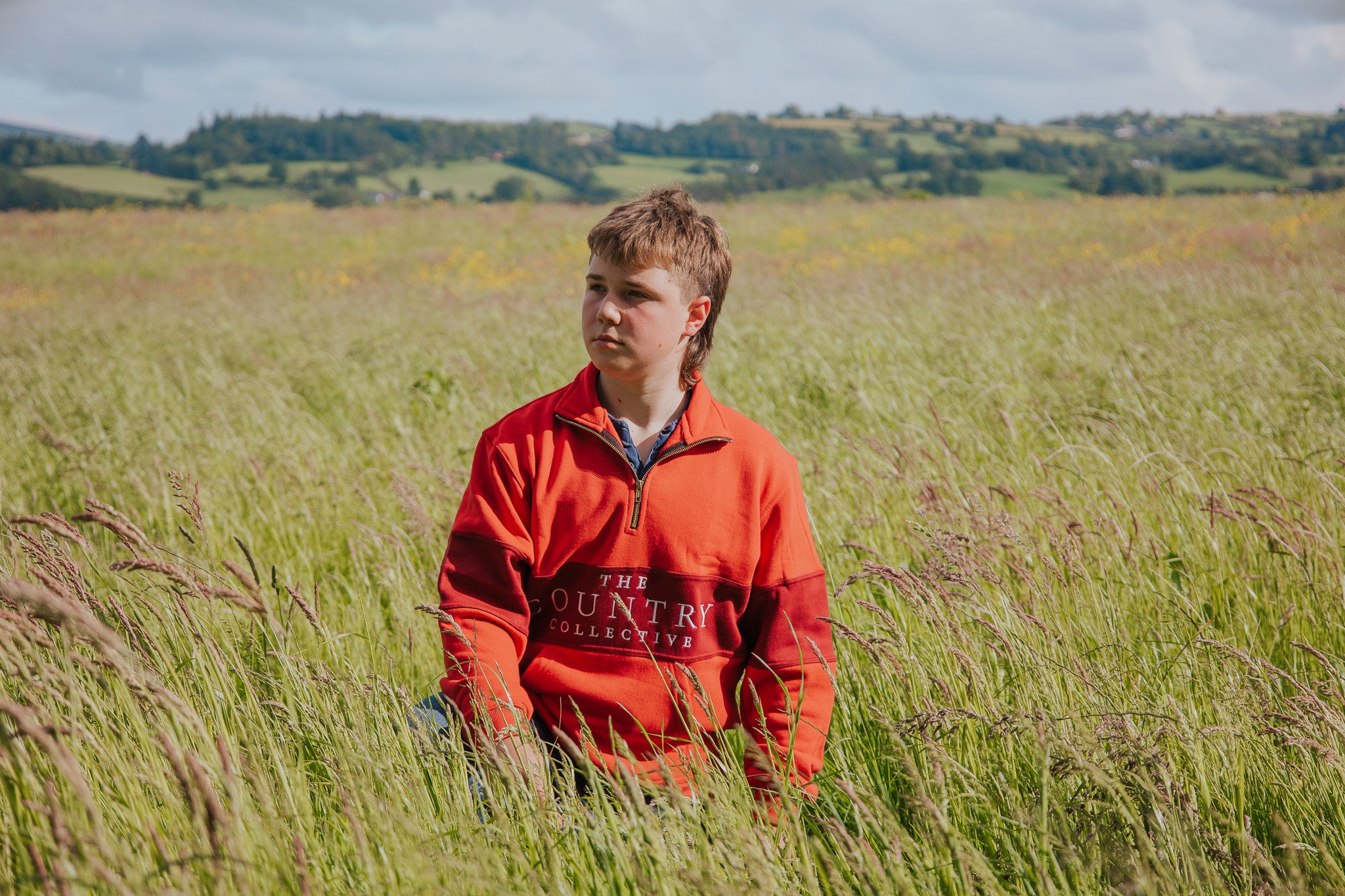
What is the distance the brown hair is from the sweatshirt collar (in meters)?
0.11

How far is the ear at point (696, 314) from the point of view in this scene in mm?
1808

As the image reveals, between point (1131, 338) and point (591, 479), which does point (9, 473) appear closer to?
point (591, 479)

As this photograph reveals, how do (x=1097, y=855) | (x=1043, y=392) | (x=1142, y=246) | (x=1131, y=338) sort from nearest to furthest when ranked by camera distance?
(x=1097, y=855) < (x=1043, y=392) < (x=1131, y=338) < (x=1142, y=246)

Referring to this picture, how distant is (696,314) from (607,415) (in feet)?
1.09

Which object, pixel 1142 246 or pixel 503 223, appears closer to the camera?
pixel 1142 246

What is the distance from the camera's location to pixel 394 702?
4.61 ft

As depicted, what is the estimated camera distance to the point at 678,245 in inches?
67.4

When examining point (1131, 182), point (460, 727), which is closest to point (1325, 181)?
point (1131, 182)

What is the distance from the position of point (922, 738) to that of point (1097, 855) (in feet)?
0.95

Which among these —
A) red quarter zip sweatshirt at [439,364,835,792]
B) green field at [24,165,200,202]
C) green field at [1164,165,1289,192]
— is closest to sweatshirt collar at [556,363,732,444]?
red quarter zip sweatshirt at [439,364,835,792]

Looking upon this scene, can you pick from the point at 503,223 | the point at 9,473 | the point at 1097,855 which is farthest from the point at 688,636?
the point at 503,223

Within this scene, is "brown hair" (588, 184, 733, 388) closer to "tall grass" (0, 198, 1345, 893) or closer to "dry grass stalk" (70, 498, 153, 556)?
"tall grass" (0, 198, 1345, 893)

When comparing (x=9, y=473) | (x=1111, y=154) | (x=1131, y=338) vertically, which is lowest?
(x=9, y=473)

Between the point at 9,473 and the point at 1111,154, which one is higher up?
the point at 1111,154
